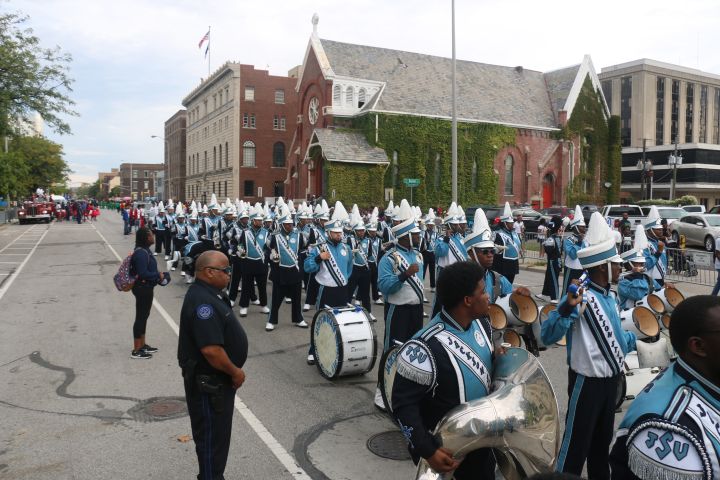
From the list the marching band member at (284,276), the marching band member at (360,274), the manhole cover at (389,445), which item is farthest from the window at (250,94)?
the manhole cover at (389,445)

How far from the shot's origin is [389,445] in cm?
568

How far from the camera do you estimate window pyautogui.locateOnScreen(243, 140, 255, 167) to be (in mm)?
62188

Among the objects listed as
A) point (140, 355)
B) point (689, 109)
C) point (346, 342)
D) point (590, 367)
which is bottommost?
point (140, 355)

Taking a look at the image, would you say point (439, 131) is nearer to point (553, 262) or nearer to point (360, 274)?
point (553, 262)

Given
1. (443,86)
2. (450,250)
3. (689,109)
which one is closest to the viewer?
(450,250)

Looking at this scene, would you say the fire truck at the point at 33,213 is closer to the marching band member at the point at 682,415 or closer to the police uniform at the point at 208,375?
the police uniform at the point at 208,375

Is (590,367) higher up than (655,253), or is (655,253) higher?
(655,253)

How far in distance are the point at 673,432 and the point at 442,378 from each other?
1263mm

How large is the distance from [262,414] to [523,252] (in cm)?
1721

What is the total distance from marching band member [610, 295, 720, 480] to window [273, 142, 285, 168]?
203 feet

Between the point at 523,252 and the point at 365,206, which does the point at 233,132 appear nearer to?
the point at 365,206

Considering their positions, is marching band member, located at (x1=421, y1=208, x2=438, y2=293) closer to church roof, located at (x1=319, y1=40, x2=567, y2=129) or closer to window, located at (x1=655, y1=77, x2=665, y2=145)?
church roof, located at (x1=319, y1=40, x2=567, y2=129)

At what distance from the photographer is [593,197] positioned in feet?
167

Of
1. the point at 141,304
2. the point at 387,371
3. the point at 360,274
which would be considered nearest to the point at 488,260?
the point at 387,371
